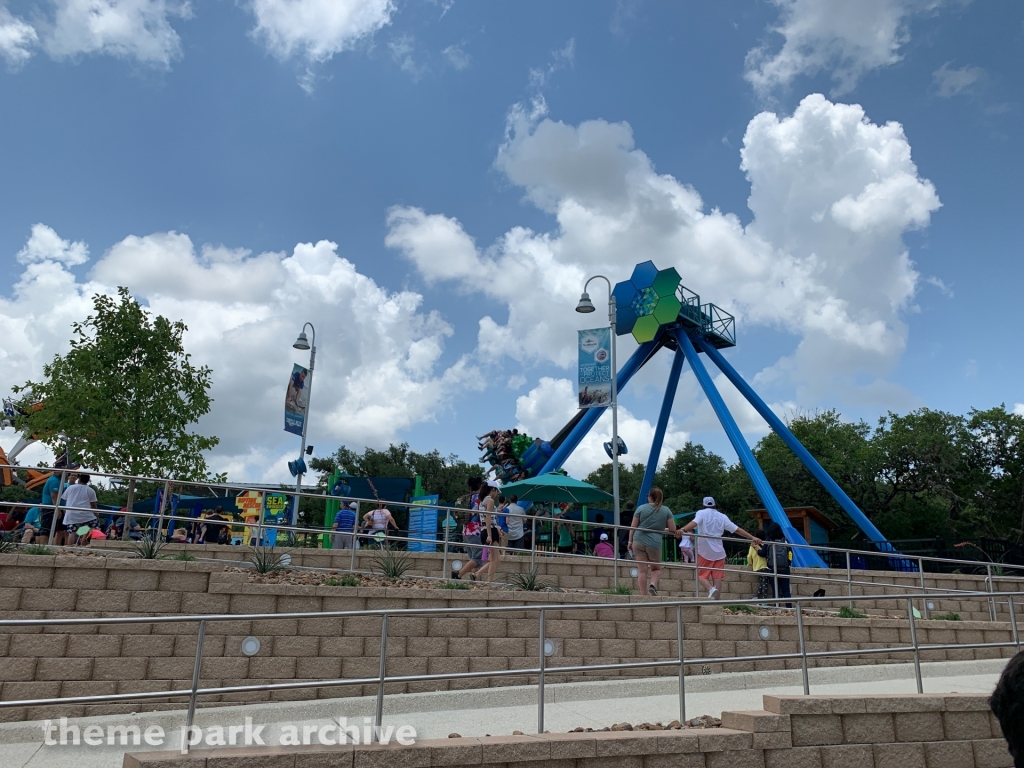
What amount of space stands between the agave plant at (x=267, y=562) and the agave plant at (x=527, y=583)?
3017mm

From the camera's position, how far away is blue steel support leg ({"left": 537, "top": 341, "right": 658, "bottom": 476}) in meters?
25.9

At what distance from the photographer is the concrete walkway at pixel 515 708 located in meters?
6.03

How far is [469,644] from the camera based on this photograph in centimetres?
856

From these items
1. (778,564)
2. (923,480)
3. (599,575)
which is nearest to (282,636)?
(599,575)

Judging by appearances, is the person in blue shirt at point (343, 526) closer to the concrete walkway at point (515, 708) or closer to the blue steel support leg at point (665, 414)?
the concrete walkway at point (515, 708)

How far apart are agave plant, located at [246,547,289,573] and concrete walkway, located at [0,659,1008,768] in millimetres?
2543

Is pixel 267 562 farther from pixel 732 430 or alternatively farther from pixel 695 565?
pixel 732 430

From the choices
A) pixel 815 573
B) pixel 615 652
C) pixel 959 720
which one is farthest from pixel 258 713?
pixel 815 573

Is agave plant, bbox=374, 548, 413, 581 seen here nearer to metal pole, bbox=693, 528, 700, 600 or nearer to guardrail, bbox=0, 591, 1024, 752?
guardrail, bbox=0, 591, 1024, 752

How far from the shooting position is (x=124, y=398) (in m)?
19.2

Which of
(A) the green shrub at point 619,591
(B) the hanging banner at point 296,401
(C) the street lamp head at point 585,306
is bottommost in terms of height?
(A) the green shrub at point 619,591

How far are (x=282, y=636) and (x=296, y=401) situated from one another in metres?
13.7

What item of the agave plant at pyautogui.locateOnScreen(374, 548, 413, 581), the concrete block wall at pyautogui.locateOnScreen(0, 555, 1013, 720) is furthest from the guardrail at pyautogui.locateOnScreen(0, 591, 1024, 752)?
the agave plant at pyautogui.locateOnScreen(374, 548, 413, 581)

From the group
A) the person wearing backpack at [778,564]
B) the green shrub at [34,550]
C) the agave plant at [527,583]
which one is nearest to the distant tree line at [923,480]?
the person wearing backpack at [778,564]
